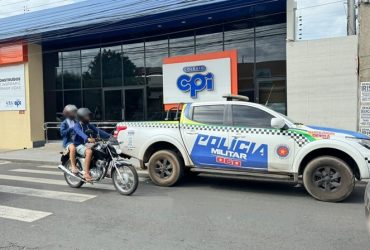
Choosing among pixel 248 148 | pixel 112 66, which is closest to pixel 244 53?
pixel 112 66

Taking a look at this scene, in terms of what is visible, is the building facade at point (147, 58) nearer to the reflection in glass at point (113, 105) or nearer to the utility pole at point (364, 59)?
the reflection in glass at point (113, 105)

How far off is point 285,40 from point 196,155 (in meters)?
7.70

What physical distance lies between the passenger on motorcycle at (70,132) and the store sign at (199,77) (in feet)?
24.4

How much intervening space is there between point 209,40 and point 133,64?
153 inches

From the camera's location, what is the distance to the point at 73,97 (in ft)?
65.9

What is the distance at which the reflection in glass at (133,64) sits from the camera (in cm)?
1798

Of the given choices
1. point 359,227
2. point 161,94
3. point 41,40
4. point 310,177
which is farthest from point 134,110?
point 359,227

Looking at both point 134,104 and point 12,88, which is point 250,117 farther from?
point 12,88

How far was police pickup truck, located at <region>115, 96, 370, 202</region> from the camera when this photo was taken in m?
7.46

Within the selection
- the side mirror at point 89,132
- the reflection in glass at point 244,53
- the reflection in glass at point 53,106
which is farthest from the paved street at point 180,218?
the reflection in glass at point 53,106

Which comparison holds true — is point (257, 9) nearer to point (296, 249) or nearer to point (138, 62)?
point (138, 62)

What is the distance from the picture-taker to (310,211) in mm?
6812

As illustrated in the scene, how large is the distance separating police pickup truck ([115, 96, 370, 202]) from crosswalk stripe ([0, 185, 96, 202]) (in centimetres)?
171

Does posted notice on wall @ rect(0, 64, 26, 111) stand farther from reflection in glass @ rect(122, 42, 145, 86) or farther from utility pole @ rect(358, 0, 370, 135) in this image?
utility pole @ rect(358, 0, 370, 135)
